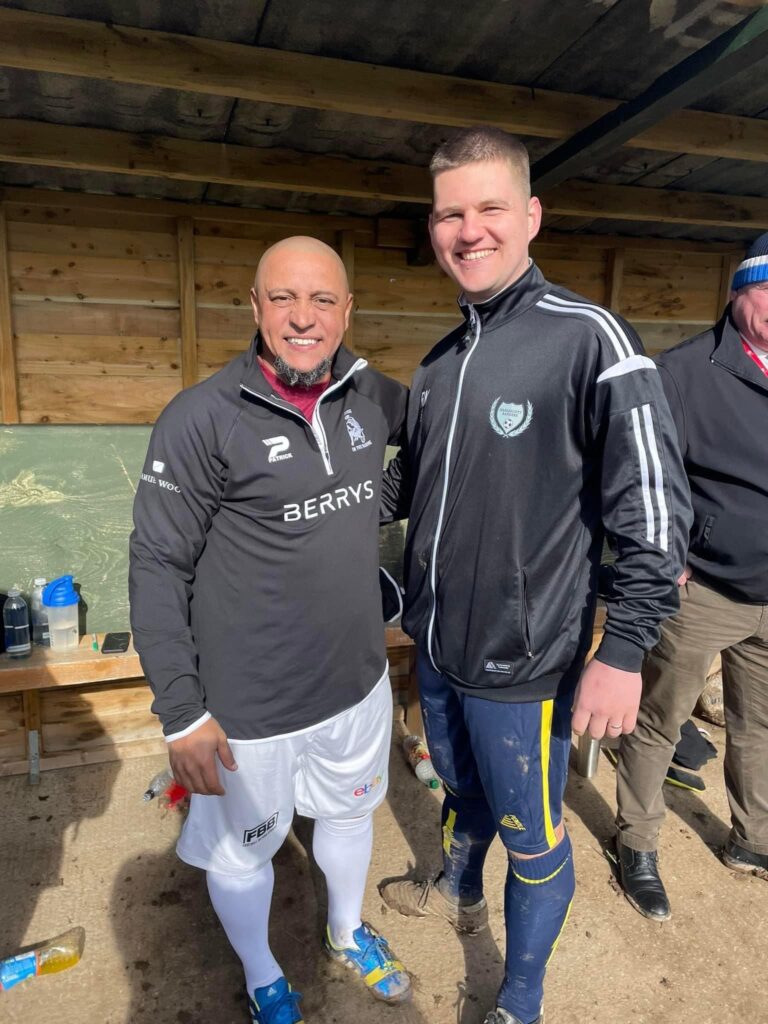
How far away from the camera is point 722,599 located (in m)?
2.35

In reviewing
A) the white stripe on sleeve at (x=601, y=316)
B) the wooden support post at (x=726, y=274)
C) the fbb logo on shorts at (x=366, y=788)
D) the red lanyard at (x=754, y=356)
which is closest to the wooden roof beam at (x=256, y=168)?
the wooden support post at (x=726, y=274)

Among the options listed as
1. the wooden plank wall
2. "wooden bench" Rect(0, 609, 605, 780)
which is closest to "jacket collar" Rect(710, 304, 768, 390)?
"wooden bench" Rect(0, 609, 605, 780)

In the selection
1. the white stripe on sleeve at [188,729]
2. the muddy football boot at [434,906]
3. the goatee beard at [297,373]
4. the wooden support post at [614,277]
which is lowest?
the muddy football boot at [434,906]

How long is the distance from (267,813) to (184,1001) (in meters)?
0.82

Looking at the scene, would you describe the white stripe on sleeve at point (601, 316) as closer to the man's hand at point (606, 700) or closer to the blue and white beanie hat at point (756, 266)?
the man's hand at point (606, 700)

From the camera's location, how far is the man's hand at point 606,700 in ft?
5.06

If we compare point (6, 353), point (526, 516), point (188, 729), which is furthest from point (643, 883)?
point (6, 353)

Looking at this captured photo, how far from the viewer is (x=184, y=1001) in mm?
2109

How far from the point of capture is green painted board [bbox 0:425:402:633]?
118 inches

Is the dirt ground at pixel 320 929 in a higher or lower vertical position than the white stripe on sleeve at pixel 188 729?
lower

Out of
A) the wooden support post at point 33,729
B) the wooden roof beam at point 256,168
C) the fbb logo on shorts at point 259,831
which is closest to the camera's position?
the fbb logo on shorts at point 259,831

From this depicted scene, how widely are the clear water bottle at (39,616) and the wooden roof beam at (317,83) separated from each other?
211 centimetres

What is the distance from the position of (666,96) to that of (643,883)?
125 inches

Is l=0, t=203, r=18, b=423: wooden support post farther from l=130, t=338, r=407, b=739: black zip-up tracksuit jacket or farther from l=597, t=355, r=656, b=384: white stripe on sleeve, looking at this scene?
l=597, t=355, r=656, b=384: white stripe on sleeve
